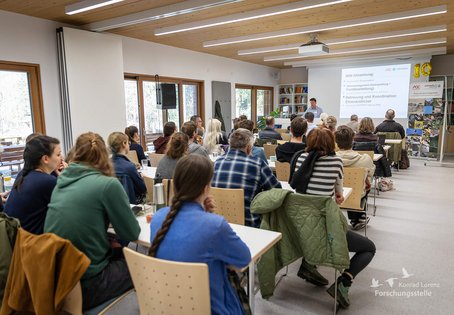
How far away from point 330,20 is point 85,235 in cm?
509

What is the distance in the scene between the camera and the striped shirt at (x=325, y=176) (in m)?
2.57

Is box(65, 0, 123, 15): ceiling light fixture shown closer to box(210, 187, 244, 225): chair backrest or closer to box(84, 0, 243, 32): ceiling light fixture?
box(84, 0, 243, 32): ceiling light fixture

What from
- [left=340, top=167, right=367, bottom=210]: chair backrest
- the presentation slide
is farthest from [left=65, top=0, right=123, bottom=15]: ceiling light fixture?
the presentation slide

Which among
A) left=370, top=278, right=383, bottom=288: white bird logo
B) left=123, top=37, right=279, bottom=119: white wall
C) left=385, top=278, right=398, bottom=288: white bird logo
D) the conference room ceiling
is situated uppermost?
the conference room ceiling

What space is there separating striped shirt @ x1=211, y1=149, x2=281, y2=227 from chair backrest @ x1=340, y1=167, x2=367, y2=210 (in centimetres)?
126

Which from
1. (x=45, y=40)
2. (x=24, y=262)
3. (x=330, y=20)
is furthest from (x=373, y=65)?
(x=24, y=262)

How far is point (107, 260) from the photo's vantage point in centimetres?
184

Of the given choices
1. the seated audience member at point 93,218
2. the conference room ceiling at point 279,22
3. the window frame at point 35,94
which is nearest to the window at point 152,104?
the conference room ceiling at point 279,22

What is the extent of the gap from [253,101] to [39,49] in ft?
22.5

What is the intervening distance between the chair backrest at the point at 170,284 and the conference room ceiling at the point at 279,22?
3.66 meters

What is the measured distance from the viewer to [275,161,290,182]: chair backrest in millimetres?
3787

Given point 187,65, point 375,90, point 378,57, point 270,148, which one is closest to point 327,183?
point 270,148

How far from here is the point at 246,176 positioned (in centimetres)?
246

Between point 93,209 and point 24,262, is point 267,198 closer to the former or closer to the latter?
point 93,209
